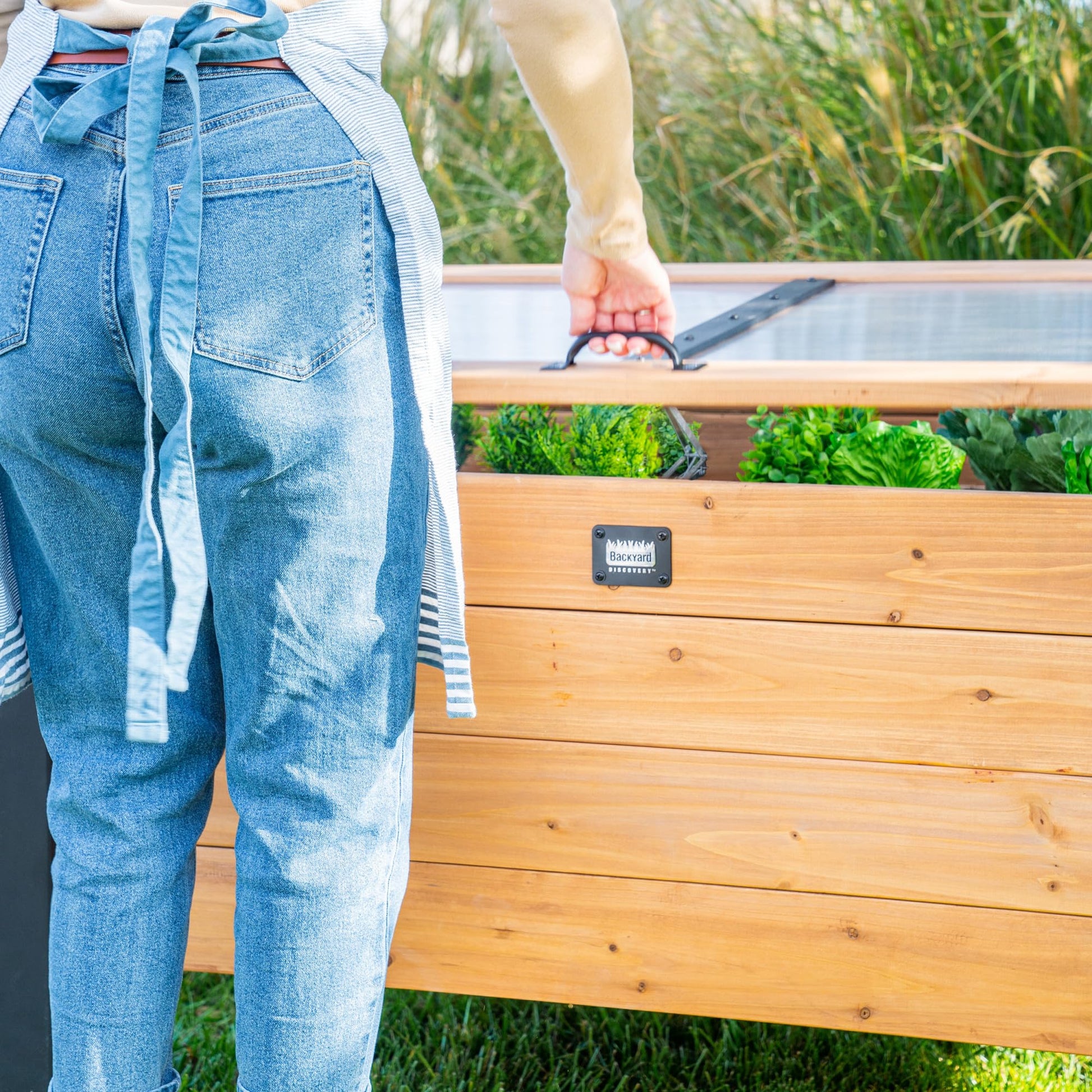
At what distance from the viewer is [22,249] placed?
2.72 feet

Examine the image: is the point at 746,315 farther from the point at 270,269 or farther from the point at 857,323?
the point at 270,269

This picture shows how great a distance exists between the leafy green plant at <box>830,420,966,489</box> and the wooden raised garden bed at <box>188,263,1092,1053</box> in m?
0.09

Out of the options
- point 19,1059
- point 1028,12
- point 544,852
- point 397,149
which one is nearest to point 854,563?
point 544,852

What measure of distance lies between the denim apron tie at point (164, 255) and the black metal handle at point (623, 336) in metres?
0.46

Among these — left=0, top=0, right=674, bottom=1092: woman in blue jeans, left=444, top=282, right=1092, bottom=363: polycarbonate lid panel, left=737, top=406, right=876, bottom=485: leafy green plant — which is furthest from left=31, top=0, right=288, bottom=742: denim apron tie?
left=737, top=406, right=876, bottom=485: leafy green plant

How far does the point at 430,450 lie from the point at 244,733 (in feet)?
0.83

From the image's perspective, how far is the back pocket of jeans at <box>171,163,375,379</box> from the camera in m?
0.83

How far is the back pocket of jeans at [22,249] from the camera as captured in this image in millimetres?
826

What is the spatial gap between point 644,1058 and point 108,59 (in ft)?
4.51

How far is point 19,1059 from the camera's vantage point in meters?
1.40

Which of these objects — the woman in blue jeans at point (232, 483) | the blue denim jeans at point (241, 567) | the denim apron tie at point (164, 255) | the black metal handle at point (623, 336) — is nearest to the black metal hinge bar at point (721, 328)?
the black metal handle at point (623, 336)

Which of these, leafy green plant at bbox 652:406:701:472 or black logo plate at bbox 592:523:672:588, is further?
leafy green plant at bbox 652:406:701:472

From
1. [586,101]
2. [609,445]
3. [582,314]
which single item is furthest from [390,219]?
[609,445]

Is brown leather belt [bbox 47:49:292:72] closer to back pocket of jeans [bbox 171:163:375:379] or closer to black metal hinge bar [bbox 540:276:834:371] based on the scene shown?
back pocket of jeans [bbox 171:163:375:379]
